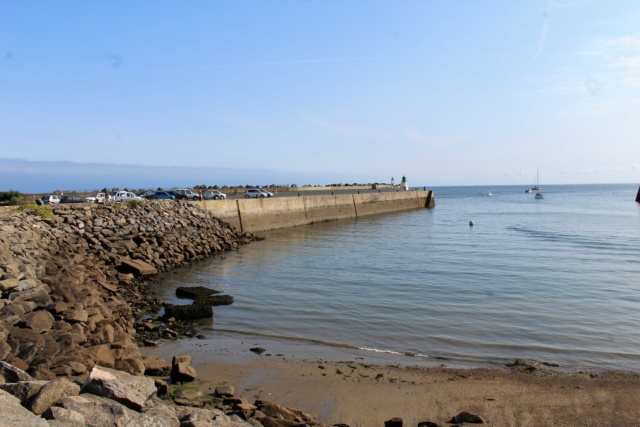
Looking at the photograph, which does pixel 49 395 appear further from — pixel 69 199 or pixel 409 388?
pixel 69 199

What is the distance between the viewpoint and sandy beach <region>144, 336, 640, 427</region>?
7512 mm

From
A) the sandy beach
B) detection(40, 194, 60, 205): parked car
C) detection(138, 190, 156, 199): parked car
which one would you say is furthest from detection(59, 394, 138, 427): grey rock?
detection(138, 190, 156, 199): parked car

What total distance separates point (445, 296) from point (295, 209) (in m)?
25.6

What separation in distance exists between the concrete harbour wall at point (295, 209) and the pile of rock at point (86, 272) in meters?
1.92

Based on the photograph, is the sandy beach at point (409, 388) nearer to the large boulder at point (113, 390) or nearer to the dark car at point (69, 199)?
the large boulder at point (113, 390)

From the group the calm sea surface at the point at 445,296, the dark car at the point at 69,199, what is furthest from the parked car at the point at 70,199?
the calm sea surface at the point at 445,296

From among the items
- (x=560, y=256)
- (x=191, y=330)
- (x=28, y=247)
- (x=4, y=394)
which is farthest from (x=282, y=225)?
(x=4, y=394)

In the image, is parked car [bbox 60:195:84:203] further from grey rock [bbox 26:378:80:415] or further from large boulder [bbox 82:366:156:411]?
grey rock [bbox 26:378:80:415]

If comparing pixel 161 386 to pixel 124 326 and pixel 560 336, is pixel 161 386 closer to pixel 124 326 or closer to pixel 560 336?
pixel 124 326

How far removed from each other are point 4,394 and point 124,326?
21.3 ft

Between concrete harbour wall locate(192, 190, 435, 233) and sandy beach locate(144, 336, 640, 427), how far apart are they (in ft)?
71.8

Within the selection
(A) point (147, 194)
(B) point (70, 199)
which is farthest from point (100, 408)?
(A) point (147, 194)

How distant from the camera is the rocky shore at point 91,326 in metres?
5.04

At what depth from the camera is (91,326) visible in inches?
375
